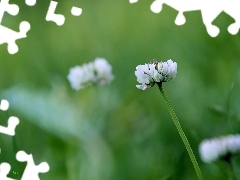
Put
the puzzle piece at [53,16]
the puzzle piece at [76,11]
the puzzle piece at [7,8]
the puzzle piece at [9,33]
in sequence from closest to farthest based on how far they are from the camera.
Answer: the puzzle piece at [9,33]
the puzzle piece at [7,8]
the puzzle piece at [53,16]
the puzzle piece at [76,11]

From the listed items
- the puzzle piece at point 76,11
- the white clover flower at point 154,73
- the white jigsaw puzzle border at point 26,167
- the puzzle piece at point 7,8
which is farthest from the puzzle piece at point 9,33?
Result: the white clover flower at point 154,73

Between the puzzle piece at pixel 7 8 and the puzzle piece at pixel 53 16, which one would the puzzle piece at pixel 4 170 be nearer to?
the puzzle piece at pixel 7 8

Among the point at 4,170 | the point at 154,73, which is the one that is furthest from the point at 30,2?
the point at 154,73

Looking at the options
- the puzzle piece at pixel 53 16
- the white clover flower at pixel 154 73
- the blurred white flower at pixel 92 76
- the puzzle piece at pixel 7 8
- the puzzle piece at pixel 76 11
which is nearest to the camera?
the white clover flower at pixel 154 73

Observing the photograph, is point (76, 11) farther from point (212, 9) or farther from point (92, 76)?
point (92, 76)

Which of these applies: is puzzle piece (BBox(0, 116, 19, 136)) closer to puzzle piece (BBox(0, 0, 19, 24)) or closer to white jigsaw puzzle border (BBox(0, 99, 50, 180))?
white jigsaw puzzle border (BBox(0, 99, 50, 180))

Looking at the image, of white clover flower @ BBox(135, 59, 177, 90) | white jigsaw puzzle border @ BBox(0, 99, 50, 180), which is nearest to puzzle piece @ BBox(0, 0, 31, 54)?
white jigsaw puzzle border @ BBox(0, 99, 50, 180)

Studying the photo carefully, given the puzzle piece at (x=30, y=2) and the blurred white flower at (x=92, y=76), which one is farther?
the puzzle piece at (x=30, y=2)

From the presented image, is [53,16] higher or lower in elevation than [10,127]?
higher
